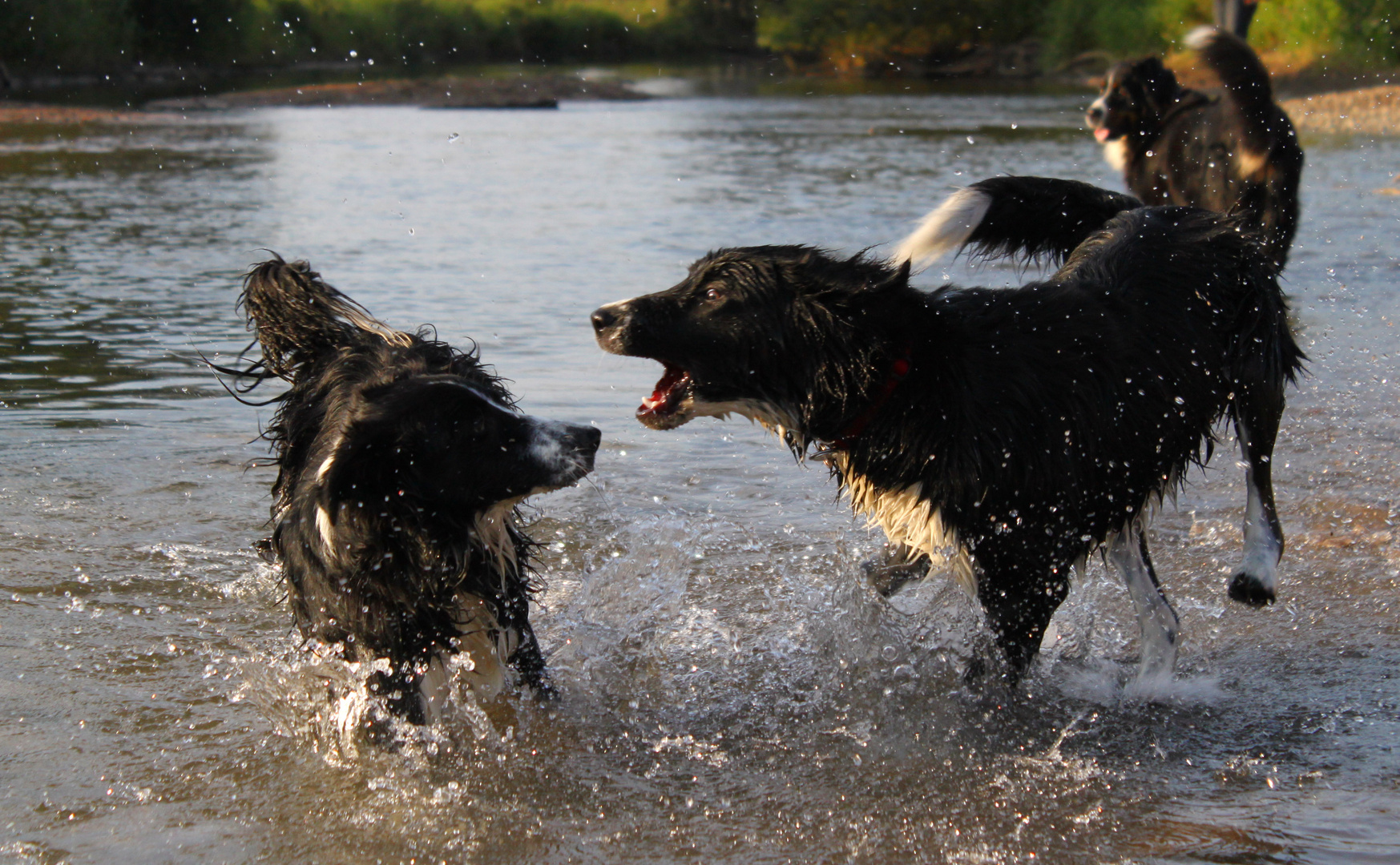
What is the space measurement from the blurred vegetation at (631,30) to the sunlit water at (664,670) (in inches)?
1210

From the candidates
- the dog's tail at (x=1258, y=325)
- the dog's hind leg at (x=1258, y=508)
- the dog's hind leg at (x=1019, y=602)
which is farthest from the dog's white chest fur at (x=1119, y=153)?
the dog's hind leg at (x=1019, y=602)

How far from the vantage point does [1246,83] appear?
8.01 metres

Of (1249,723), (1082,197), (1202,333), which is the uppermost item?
(1082,197)

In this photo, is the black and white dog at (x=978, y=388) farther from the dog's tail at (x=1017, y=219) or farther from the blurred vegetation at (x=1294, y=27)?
the blurred vegetation at (x=1294, y=27)

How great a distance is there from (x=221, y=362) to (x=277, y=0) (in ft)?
153

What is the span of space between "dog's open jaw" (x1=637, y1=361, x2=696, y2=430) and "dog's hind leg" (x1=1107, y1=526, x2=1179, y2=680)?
1.38m

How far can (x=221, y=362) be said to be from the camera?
23.2 feet

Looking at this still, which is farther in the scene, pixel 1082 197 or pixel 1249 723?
pixel 1082 197

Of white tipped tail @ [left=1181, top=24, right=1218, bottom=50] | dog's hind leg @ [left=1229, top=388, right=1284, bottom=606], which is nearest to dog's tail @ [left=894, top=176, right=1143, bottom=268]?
dog's hind leg @ [left=1229, top=388, right=1284, bottom=606]

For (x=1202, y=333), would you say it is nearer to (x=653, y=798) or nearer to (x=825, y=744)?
(x=825, y=744)

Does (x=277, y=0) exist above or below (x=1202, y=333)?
above

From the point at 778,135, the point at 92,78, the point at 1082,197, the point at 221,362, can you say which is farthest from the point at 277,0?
the point at 1082,197

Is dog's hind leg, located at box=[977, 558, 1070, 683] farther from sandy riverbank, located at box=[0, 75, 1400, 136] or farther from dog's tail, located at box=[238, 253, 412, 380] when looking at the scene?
sandy riverbank, located at box=[0, 75, 1400, 136]

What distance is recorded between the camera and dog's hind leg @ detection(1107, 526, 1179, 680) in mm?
3762
